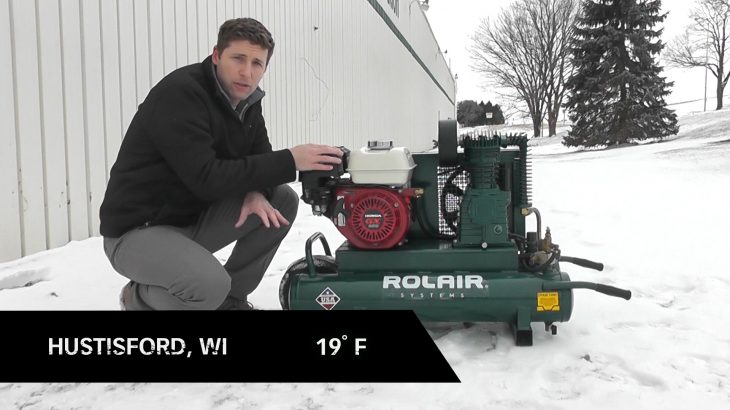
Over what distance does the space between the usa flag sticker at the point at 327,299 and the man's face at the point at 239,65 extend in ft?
2.54

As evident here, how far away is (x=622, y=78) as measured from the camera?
1791 cm

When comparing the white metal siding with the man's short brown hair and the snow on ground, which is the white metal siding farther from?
the man's short brown hair

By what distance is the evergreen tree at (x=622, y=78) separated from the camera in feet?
58.5

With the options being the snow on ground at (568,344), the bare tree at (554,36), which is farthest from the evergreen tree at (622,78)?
the snow on ground at (568,344)

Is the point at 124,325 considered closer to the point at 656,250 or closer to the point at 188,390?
the point at 188,390

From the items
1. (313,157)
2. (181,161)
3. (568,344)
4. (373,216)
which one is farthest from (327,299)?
(568,344)

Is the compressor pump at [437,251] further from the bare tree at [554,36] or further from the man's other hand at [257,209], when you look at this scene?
the bare tree at [554,36]

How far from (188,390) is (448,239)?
1.18m

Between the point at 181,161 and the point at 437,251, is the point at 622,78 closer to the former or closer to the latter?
the point at 437,251

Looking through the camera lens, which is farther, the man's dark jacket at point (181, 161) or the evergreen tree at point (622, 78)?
the evergreen tree at point (622, 78)

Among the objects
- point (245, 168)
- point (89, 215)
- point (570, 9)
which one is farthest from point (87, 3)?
point (570, 9)

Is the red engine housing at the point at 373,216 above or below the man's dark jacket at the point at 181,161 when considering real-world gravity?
below

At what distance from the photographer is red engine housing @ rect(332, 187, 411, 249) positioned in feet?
7.36

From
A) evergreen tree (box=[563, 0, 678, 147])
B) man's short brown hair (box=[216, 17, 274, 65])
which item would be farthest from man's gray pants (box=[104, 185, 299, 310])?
evergreen tree (box=[563, 0, 678, 147])
